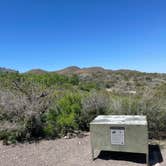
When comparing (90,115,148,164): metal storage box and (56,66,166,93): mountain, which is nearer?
(90,115,148,164): metal storage box

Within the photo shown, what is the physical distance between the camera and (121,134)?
15.8 ft

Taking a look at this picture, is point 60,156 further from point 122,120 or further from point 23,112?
point 23,112

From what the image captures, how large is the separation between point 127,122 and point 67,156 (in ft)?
5.28

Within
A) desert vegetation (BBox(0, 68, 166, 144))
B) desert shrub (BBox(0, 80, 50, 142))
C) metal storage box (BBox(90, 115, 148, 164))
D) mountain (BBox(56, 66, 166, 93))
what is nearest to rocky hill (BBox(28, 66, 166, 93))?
mountain (BBox(56, 66, 166, 93))

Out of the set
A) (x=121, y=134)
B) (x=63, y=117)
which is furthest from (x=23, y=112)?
(x=121, y=134)

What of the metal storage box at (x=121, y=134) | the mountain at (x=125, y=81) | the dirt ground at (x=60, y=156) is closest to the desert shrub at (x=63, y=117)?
the dirt ground at (x=60, y=156)

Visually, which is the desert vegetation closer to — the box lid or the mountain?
the box lid

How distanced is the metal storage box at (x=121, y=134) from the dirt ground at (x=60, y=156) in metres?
0.33

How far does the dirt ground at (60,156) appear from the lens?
5.01m

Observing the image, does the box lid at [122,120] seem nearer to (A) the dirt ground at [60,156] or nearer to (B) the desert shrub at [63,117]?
(A) the dirt ground at [60,156]

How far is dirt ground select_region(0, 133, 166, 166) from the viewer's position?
5006 mm

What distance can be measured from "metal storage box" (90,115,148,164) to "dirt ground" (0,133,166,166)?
1.10 ft

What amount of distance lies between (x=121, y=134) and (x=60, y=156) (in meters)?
1.55

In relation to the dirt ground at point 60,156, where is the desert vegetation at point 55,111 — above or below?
above
